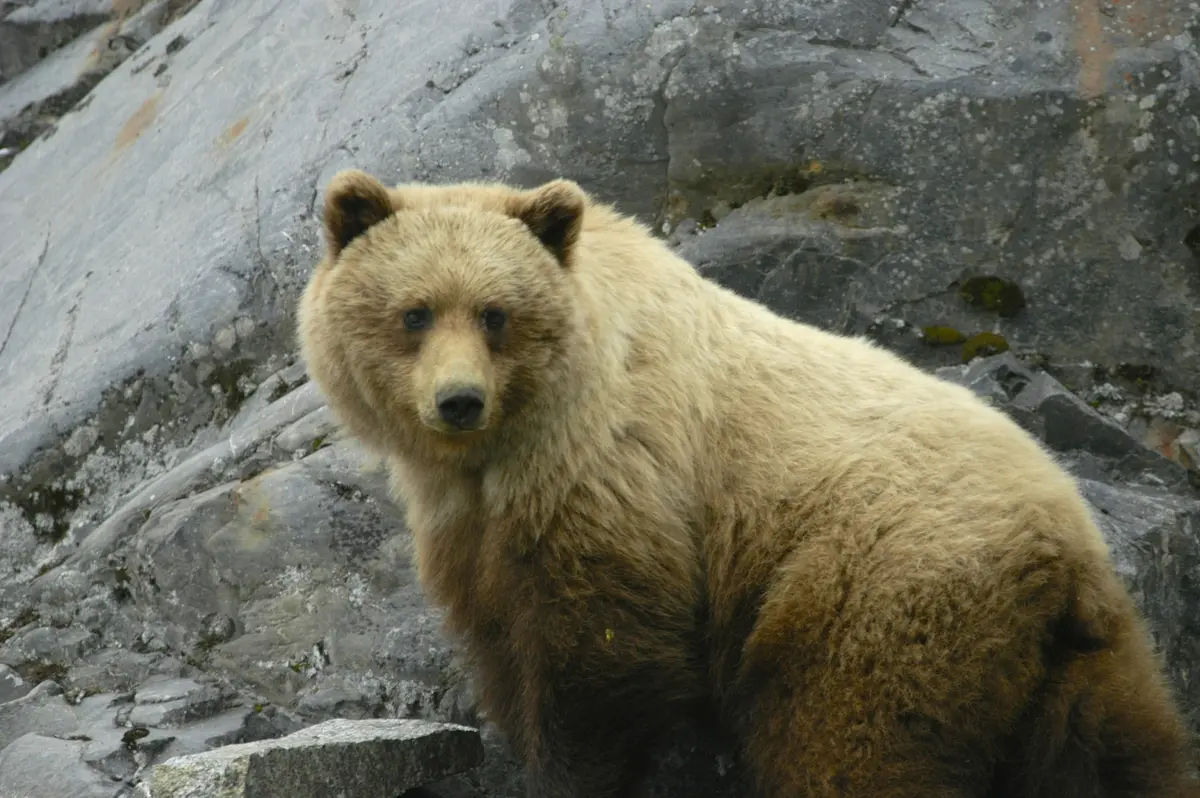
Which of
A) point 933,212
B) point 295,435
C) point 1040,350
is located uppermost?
point 295,435

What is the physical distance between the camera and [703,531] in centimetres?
589

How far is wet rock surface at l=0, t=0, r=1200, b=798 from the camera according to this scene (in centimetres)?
731

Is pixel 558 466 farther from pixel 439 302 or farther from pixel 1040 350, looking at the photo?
pixel 1040 350

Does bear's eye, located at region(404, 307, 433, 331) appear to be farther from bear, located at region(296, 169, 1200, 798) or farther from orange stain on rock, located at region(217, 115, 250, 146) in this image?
orange stain on rock, located at region(217, 115, 250, 146)

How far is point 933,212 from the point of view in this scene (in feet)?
27.0

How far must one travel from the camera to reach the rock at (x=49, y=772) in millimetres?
6031

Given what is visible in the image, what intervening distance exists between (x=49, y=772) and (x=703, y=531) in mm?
3188

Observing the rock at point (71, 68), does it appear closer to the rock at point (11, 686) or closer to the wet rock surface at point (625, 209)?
the wet rock surface at point (625, 209)

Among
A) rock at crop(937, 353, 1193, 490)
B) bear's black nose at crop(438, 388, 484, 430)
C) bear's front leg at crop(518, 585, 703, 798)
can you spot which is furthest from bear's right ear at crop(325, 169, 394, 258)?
rock at crop(937, 353, 1193, 490)

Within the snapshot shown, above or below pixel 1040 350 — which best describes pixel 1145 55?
above

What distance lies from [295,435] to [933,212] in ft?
13.3

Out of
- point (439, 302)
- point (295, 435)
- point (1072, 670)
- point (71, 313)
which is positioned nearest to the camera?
point (1072, 670)

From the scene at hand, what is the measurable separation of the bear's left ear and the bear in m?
0.02

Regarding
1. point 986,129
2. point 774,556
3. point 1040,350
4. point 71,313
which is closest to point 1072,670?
point 774,556
